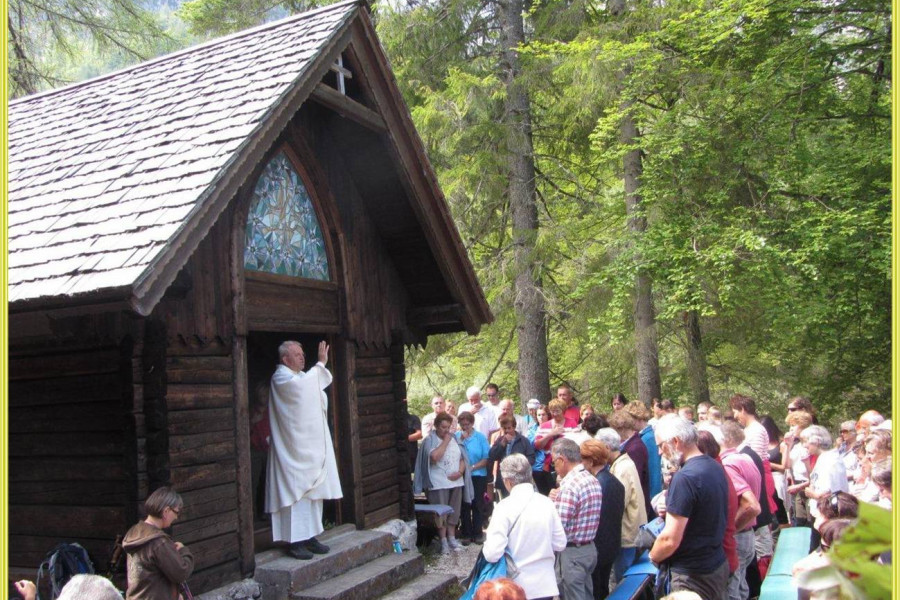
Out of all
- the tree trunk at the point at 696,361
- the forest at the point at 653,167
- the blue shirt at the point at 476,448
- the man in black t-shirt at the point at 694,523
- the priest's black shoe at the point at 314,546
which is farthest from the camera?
the tree trunk at the point at 696,361

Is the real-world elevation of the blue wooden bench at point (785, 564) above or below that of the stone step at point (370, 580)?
above

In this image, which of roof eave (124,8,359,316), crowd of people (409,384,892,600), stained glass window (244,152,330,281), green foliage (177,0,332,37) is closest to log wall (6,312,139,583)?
roof eave (124,8,359,316)

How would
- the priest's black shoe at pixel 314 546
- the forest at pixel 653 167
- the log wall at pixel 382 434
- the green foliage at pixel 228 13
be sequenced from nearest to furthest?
the priest's black shoe at pixel 314 546
the log wall at pixel 382 434
the forest at pixel 653 167
the green foliage at pixel 228 13

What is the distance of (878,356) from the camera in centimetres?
1485

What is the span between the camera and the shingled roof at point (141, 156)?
5.48 m

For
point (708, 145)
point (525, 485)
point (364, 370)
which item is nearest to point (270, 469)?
point (364, 370)

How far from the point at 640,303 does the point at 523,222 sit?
115 inches

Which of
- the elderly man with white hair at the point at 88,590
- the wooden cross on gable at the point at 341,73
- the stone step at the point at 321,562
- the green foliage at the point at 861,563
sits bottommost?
the stone step at the point at 321,562

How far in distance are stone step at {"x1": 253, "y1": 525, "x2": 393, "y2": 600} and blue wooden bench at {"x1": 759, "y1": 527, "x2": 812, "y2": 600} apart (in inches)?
150

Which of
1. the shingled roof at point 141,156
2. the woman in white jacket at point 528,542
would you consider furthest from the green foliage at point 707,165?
the woman in white jacket at point 528,542

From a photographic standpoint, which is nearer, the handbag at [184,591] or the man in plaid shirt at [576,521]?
the handbag at [184,591]

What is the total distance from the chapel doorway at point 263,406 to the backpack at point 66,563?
217cm

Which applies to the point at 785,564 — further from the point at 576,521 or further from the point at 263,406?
the point at 263,406

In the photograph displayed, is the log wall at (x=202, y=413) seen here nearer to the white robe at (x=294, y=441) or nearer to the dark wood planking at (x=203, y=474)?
the dark wood planking at (x=203, y=474)
